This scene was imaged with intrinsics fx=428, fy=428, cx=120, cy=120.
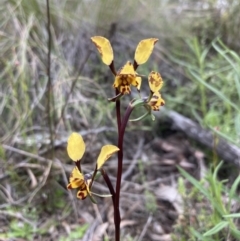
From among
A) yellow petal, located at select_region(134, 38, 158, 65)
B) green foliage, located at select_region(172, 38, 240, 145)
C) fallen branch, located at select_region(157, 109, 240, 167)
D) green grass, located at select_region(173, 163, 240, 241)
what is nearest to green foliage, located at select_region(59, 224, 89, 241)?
green grass, located at select_region(173, 163, 240, 241)

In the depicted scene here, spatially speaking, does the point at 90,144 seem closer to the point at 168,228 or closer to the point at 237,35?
the point at 168,228

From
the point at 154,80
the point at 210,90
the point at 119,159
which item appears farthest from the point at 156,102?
the point at 210,90

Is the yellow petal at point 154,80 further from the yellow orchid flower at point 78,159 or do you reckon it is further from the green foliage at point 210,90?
the green foliage at point 210,90

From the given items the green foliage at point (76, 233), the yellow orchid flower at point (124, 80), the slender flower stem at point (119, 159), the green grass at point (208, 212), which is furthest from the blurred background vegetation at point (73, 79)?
the yellow orchid flower at point (124, 80)

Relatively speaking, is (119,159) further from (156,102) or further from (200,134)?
(200,134)

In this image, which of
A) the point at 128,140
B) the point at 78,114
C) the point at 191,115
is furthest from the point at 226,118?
the point at 78,114
